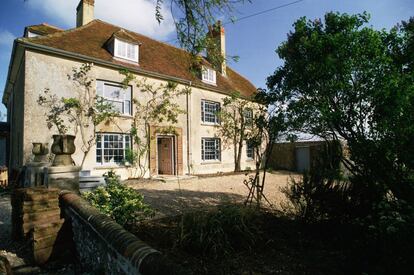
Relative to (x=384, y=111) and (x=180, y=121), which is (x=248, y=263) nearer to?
(x=384, y=111)

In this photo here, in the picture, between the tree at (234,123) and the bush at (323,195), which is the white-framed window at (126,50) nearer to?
the tree at (234,123)

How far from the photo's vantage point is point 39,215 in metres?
4.41

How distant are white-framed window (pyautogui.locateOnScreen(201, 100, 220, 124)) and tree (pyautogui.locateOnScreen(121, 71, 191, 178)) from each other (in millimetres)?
2249

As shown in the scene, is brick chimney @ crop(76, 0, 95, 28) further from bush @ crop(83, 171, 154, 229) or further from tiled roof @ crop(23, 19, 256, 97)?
bush @ crop(83, 171, 154, 229)

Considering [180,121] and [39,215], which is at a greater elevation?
[180,121]

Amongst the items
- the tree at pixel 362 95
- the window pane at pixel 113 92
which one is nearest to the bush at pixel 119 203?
the tree at pixel 362 95

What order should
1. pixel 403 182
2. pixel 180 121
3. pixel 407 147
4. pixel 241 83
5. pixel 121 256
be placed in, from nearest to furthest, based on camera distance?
pixel 121 256 < pixel 407 147 < pixel 403 182 < pixel 180 121 < pixel 241 83

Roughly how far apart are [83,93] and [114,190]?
28.5ft

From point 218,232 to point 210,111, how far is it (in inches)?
543

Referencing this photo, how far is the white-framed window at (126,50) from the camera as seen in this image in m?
13.4

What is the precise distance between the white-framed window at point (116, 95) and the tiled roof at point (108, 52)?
1.21m

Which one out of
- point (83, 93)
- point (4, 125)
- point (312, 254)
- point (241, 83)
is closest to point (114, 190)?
point (312, 254)

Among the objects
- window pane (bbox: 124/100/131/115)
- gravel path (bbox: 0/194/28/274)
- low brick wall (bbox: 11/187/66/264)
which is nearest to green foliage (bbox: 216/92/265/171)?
window pane (bbox: 124/100/131/115)

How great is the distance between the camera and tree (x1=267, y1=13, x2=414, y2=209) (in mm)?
4074
